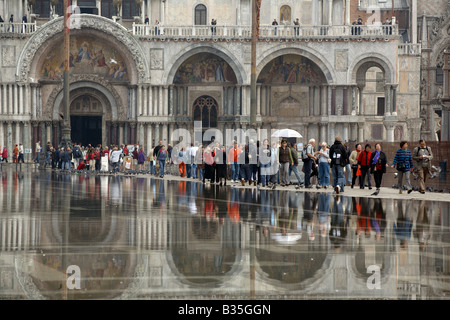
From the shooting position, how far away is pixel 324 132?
164ft

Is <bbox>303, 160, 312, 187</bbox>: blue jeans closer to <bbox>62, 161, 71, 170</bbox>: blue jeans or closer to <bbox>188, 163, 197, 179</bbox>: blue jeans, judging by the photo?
<bbox>188, 163, 197, 179</bbox>: blue jeans

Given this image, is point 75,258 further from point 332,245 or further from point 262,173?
point 262,173

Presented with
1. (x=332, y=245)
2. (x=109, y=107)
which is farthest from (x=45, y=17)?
(x=332, y=245)

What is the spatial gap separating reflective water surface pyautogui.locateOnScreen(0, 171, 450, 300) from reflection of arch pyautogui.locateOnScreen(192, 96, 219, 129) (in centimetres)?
2934

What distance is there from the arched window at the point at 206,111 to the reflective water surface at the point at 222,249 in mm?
29353

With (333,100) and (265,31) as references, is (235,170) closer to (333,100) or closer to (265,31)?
(333,100)

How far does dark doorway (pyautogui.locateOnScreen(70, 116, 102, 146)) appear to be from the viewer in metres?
52.3

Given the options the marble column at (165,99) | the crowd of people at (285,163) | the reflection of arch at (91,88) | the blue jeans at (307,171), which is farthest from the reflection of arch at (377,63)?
the blue jeans at (307,171)

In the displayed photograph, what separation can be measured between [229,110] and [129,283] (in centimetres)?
4126

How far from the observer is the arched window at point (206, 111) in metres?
51.5

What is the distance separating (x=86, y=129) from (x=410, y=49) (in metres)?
29.0

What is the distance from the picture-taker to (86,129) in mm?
52406

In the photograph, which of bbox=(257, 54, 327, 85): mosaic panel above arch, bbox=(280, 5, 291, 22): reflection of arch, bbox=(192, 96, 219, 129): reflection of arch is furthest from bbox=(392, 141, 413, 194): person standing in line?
bbox=(280, 5, 291, 22): reflection of arch

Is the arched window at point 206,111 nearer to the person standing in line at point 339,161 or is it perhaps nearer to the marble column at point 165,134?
the marble column at point 165,134
